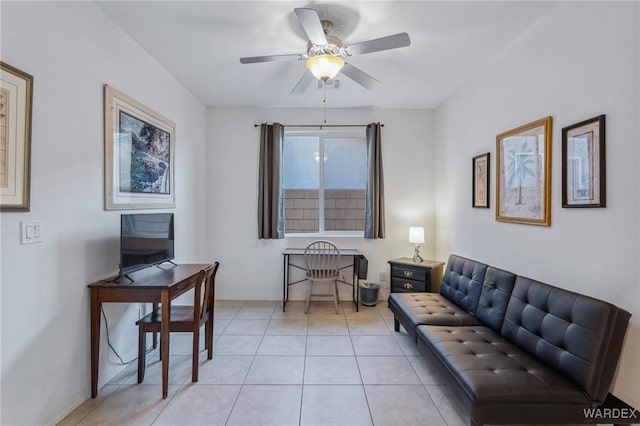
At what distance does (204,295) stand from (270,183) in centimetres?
196

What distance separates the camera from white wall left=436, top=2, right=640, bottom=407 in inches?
60.2

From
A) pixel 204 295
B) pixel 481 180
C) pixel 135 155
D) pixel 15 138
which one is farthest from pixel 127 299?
pixel 481 180

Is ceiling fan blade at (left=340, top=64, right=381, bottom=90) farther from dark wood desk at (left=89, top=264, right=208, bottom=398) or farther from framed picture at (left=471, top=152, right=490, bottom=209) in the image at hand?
dark wood desk at (left=89, top=264, right=208, bottom=398)

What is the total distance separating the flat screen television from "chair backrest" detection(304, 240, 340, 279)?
63.0 inches

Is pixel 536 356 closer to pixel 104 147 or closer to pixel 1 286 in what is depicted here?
pixel 1 286

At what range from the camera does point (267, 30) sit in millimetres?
2285

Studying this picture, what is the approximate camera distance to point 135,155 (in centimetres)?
251

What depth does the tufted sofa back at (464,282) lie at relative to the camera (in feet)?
8.45

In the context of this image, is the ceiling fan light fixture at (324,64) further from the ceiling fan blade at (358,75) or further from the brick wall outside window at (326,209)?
the brick wall outside window at (326,209)

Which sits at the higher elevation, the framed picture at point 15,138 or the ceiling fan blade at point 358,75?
the ceiling fan blade at point 358,75

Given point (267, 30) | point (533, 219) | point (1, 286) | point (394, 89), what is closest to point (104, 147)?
point (1, 286)

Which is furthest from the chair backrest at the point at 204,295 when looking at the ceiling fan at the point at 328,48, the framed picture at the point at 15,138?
the ceiling fan at the point at 328,48

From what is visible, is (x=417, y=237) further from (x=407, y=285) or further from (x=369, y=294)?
(x=369, y=294)

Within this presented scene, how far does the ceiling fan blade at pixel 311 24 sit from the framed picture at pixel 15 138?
151cm
